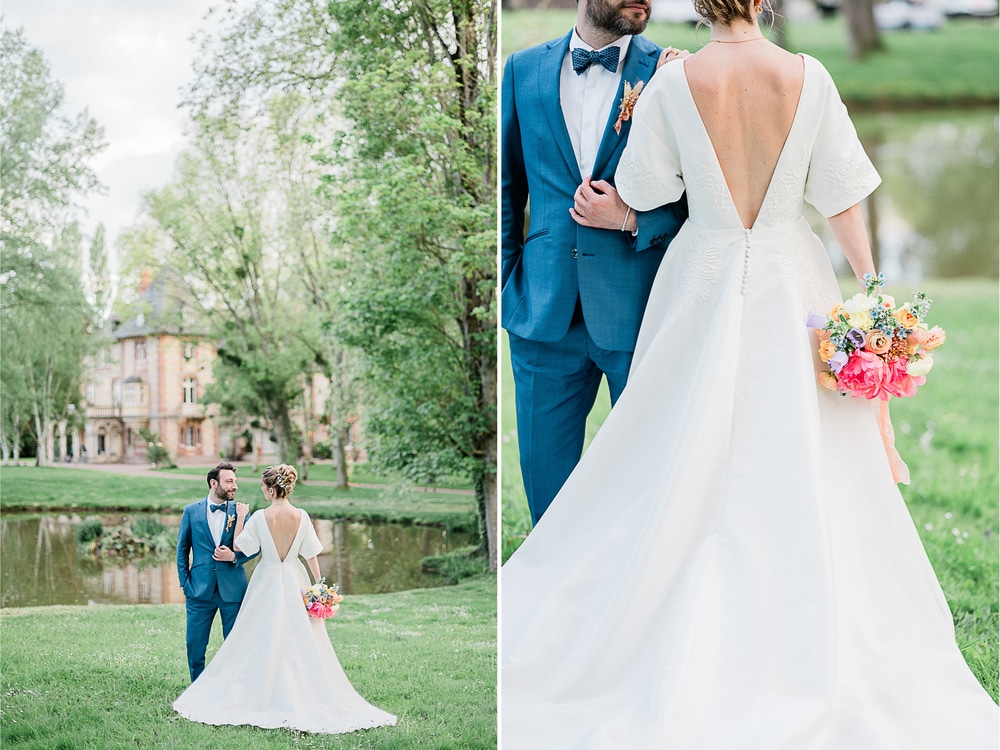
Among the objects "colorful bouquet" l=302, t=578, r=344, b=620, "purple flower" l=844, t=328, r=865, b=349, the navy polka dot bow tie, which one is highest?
the navy polka dot bow tie

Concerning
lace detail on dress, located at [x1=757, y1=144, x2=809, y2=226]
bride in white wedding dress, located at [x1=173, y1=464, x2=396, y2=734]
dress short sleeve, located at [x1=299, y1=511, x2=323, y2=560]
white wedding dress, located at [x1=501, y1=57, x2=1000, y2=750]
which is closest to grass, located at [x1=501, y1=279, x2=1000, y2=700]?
white wedding dress, located at [x1=501, y1=57, x2=1000, y2=750]

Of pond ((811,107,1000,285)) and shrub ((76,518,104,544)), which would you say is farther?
pond ((811,107,1000,285))

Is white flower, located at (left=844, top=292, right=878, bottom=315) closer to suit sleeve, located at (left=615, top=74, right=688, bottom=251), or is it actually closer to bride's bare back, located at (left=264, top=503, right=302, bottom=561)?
suit sleeve, located at (left=615, top=74, right=688, bottom=251)

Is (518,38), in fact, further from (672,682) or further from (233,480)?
(672,682)

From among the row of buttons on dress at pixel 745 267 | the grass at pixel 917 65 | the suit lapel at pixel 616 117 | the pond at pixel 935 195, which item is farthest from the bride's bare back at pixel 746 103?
Result: the grass at pixel 917 65

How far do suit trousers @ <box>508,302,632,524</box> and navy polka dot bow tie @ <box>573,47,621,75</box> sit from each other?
78 cm

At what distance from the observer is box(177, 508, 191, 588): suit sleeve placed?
316cm

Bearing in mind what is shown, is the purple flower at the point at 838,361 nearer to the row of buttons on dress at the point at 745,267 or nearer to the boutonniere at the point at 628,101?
the row of buttons on dress at the point at 745,267

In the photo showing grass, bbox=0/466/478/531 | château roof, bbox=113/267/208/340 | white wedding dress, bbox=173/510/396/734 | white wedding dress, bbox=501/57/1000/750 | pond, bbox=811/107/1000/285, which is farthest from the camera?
pond, bbox=811/107/1000/285

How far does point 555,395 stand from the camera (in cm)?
336

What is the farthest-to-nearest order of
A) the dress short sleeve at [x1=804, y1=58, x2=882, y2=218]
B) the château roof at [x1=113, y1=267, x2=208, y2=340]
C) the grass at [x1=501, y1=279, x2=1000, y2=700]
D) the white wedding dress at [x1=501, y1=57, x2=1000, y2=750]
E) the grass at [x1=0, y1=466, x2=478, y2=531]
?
1. the grass at [x1=501, y1=279, x2=1000, y2=700]
2. the château roof at [x1=113, y1=267, x2=208, y2=340]
3. the grass at [x1=0, y1=466, x2=478, y2=531]
4. the dress short sleeve at [x1=804, y1=58, x2=882, y2=218]
5. the white wedding dress at [x1=501, y1=57, x2=1000, y2=750]

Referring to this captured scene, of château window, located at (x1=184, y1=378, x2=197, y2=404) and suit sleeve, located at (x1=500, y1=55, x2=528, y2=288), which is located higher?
suit sleeve, located at (x1=500, y1=55, x2=528, y2=288)

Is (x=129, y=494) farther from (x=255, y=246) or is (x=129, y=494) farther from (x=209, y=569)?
(x=255, y=246)

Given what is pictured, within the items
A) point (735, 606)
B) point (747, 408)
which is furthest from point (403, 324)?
point (735, 606)
